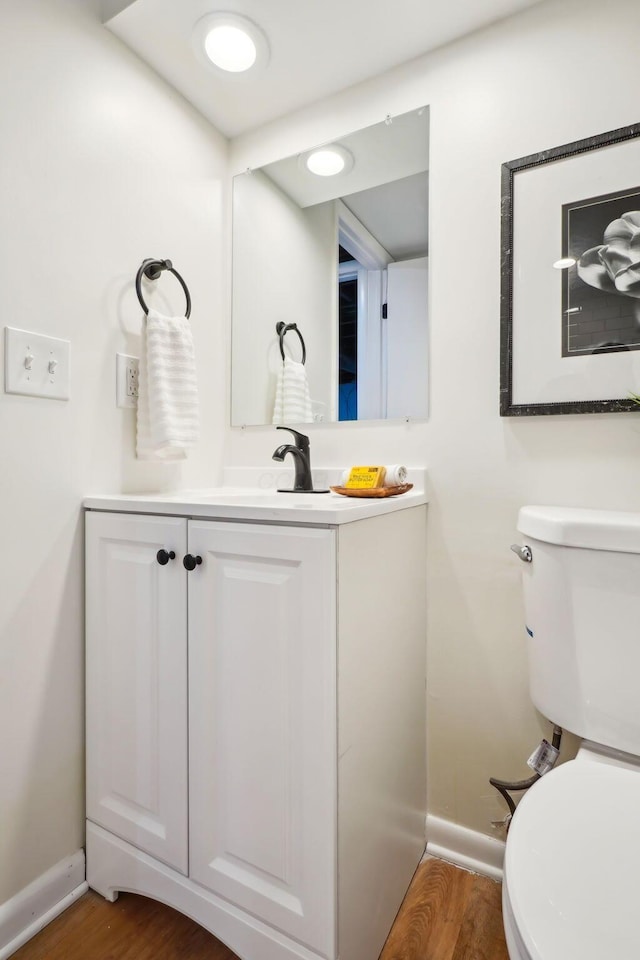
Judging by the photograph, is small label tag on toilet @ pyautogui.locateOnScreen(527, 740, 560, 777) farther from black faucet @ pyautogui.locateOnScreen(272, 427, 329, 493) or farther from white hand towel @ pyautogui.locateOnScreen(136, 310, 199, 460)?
white hand towel @ pyautogui.locateOnScreen(136, 310, 199, 460)

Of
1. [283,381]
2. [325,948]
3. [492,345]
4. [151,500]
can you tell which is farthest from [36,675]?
[492,345]

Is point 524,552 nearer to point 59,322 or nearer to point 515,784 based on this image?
point 515,784

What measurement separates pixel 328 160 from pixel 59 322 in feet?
2.97

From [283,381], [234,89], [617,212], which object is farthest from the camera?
[283,381]

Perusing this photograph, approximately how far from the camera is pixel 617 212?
3.40 feet

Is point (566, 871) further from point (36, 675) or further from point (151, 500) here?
point (36, 675)

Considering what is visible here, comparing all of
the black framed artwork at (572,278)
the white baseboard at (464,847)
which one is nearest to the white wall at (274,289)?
the black framed artwork at (572,278)

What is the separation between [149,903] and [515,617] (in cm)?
106

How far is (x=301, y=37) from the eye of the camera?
4.01ft

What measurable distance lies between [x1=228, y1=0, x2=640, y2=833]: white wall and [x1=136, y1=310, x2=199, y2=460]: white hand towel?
52 cm

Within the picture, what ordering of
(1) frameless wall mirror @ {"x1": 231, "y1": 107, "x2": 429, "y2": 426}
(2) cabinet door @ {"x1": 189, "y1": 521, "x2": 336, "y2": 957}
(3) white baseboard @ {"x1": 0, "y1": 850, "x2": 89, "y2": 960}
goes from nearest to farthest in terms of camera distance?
1. (2) cabinet door @ {"x1": 189, "y1": 521, "x2": 336, "y2": 957}
2. (3) white baseboard @ {"x1": 0, "y1": 850, "x2": 89, "y2": 960}
3. (1) frameless wall mirror @ {"x1": 231, "y1": 107, "x2": 429, "y2": 426}

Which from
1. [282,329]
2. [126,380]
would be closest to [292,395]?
[282,329]

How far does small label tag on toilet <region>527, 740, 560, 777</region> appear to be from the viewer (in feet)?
3.31

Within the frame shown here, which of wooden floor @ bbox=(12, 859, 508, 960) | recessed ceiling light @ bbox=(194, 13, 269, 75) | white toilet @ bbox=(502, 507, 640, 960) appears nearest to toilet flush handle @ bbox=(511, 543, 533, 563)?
white toilet @ bbox=(502, 507, 640, 960)
